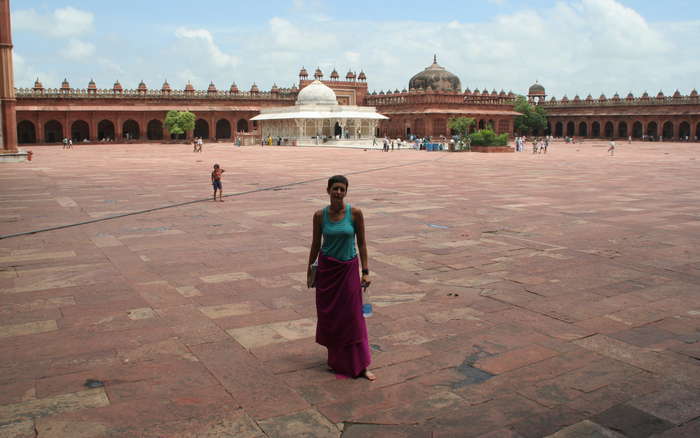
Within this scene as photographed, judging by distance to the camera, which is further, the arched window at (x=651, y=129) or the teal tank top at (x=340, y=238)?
the arched window at (x=651, y=129)

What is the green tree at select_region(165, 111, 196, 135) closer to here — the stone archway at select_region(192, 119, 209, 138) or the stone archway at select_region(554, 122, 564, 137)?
the stone archway at select_region(192, 119, 209, 138)

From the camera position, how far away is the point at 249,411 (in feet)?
10.9

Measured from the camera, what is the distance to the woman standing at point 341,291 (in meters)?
3.72

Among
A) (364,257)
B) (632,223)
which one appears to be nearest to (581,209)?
(632,223)

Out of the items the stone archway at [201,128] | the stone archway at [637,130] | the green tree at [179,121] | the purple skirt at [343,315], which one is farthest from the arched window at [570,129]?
the purple skirt at [343,315]

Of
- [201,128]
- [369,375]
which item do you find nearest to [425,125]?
[201,128]

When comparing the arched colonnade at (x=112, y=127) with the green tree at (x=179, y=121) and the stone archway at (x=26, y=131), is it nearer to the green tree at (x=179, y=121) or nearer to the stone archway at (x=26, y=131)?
the stone archway at (x=26, y=131)

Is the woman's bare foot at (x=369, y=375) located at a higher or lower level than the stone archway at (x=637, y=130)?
lower

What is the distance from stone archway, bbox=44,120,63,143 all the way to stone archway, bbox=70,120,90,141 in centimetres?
94

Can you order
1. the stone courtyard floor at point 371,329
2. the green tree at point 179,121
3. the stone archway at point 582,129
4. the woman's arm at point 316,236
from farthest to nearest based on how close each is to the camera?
the stone archway at point 582,129, the green tree at point 179,121, the woman's arm at point 316,236, the stone courtyard floor at point 371,329

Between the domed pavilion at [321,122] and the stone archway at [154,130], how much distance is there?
9764mm

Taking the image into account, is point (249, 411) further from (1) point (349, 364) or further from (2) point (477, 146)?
(2) point (477, 146)

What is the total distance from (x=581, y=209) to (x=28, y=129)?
47.9 meters

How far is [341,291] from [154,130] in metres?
54.4
